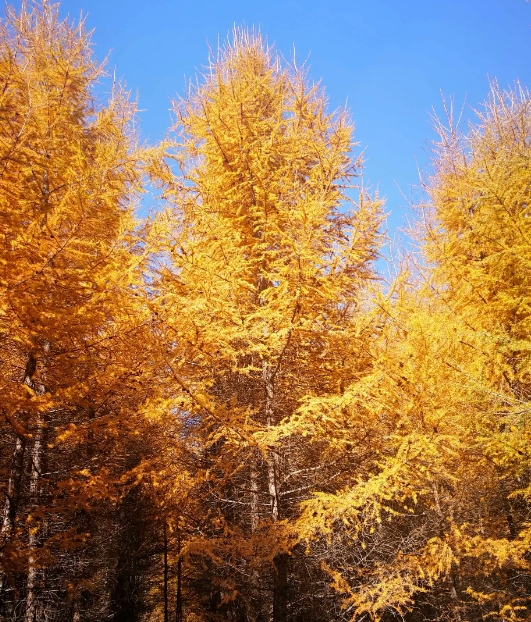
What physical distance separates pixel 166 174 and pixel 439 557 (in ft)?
22.2

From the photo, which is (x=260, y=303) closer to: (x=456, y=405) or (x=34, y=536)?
(x=456, y=405)

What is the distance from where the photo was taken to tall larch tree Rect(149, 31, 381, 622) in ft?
14.6

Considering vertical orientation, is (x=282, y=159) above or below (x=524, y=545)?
above

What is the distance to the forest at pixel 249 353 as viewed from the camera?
4.09m

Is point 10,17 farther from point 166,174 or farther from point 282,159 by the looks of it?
point 282,159

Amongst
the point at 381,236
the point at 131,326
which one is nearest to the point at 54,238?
the point at 131,326

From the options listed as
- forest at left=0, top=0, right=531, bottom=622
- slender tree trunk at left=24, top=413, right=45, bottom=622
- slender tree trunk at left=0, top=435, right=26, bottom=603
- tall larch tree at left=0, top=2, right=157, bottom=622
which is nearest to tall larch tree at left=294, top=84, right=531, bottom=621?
forest at left=0, top=0, right=531, bottom=622

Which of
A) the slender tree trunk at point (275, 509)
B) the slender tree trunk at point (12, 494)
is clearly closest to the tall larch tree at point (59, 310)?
the slender tree trunk at point (12, 494)

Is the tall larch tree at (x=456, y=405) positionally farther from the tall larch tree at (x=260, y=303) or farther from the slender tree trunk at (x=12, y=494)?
the slender tree trunk at (x=12, y=494)

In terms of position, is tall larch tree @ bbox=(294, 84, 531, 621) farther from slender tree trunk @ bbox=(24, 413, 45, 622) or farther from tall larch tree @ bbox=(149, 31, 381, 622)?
slender tree trunk @ bbox=(24, 413, 45, 622)

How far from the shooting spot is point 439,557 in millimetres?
5180

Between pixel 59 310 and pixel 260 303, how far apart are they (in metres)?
3.01

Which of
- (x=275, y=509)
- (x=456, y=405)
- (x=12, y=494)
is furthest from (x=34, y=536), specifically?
(x=456, y=405)

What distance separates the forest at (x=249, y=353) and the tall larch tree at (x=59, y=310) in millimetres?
41
